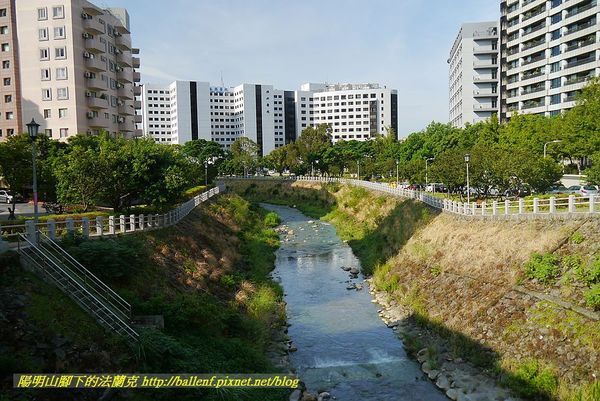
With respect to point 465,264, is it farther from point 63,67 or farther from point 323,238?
point 63,67

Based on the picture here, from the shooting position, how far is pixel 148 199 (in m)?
32.7

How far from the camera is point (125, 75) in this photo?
75062 millimetres

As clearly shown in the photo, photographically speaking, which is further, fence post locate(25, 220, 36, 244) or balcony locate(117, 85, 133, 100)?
balcony locate(117, 85, 133, 100)

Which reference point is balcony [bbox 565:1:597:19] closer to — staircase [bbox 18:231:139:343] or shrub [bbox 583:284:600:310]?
shrub [bbox 583:284:600:310]

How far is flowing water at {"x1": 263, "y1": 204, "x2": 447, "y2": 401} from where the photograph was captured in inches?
805

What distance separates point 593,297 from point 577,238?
5.27 m

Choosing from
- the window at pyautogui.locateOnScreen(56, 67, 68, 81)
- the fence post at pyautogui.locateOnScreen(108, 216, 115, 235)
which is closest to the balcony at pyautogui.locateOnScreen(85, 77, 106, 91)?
the window at pyautogui.locateOnScreen(56, 67, 68, 81)

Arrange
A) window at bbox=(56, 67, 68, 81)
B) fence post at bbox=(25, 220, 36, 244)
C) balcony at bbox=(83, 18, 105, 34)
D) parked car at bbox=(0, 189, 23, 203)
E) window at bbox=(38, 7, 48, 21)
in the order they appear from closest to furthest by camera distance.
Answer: fence post at bbox=(25, 220, 36, 244), parked car at bbox=(0, 189, 23, 203), window at bbox=(38, 7, 48, 21), window at bbox=(56, 67, 68, 81), balcony at bbox=(83, 18, 105, 34)

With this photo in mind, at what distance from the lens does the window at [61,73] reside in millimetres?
60031

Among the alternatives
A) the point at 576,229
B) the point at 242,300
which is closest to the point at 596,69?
the point at 576,229

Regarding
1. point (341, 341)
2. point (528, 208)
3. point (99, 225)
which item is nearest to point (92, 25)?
point (99, 225)

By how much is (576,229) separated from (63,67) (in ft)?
202

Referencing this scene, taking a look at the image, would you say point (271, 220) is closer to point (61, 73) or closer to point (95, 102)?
point (95, 102)

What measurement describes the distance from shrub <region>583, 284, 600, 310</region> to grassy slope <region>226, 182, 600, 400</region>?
29.8 inches
